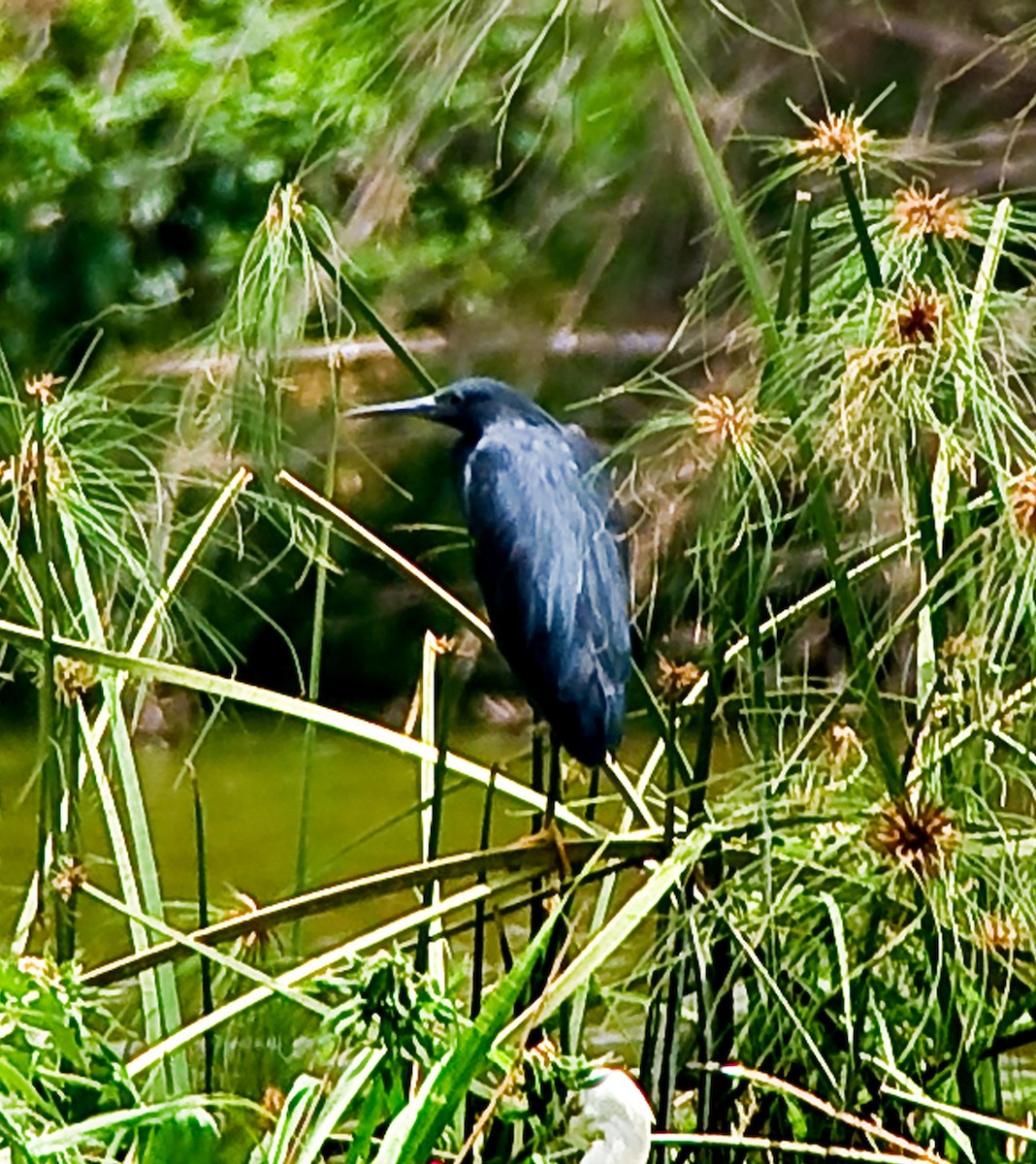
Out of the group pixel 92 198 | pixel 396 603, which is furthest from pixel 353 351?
pixel 92 198

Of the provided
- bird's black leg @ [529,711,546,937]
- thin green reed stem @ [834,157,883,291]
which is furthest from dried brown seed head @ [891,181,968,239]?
bird's black leg @ [529,711,546,937]

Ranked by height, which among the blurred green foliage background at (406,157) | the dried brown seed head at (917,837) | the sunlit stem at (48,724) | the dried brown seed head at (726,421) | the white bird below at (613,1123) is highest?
the blurred green foliage background at (406,157)

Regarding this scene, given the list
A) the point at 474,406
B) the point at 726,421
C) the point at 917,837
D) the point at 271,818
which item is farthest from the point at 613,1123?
the point at 271,818

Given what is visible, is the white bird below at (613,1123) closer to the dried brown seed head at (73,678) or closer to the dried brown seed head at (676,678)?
the dried brown seed head at (676,678)

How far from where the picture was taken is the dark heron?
108 cm

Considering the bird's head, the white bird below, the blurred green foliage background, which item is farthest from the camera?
the blurred green foliage background

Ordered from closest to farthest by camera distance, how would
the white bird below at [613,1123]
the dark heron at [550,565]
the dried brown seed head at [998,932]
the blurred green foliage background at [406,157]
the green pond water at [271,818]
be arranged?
the white bird below at [613,1123]
the dried brown seed head at [998,932]
the dark heron at [550,565]
the green pond water at [271,818]
the blurred green foliage background at [406,157]

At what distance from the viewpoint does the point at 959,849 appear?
723mm

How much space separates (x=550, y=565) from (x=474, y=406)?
0.20 meters

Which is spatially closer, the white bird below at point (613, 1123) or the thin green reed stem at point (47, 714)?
the white bird below at point (613, 1123)

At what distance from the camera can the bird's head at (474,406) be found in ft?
4.18

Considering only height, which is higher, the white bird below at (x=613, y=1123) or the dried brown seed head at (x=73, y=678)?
the dried brown seed head at (x=73, y=678)

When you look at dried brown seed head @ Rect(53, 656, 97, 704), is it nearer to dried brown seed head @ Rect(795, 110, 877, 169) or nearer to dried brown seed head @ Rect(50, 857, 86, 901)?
dried brown seed head @ Rect(50, 857, 86, 901)

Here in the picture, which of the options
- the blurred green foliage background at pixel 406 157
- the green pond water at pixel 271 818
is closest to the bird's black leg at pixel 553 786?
the green pond water at pixel 271 818
